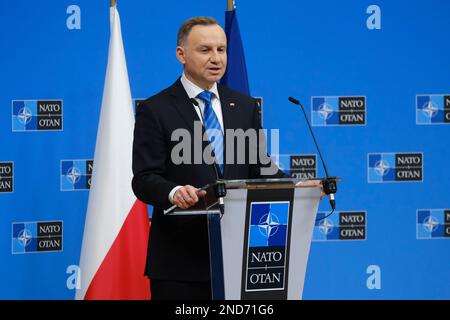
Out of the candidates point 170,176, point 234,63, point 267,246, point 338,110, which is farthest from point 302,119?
point 267,246

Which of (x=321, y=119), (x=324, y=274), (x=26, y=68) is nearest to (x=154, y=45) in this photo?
(x=26, y=68)

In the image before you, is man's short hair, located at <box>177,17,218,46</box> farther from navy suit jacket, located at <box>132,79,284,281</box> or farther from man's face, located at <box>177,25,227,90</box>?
navy suit jacket, located at <box>132,79,284,281</box>

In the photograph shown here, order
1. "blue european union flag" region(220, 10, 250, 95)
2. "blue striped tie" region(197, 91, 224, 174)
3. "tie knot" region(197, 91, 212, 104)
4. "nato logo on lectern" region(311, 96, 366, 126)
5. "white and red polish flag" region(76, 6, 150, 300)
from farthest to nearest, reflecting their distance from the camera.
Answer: "nato logo on lectern" region(311, 96, 366, 126)
"blue european union flag" region(220, 10, 250, 95)
"white and red polish flag" region(76, 6, 150, 300)
"tie knot" region(197, 91, 212, 104)
"blue striped tie" region(197, 91, 224, 174)

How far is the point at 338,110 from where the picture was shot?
203 inches

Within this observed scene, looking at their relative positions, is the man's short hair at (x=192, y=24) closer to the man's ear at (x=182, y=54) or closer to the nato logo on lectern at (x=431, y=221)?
the man's ear at (x=182, y=54)

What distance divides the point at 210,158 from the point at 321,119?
2351 mm

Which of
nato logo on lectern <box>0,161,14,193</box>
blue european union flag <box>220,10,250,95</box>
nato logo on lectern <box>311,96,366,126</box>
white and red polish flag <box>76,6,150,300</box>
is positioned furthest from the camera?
nato logo on lectern <box>311,96,366,126</box>

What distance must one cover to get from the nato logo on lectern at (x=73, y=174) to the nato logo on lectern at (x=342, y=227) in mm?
1581

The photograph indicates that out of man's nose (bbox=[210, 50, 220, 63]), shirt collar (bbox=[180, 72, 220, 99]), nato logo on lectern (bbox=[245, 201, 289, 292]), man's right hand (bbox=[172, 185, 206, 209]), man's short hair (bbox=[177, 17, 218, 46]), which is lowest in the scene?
nato logo on lectern (bbox=[245, 201, 289, 292])

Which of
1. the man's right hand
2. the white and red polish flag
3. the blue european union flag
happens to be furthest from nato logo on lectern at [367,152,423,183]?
the man's right hand

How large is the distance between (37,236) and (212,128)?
7.50 ft

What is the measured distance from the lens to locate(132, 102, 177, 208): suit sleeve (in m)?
2.84

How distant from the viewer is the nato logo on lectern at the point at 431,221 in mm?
5219
